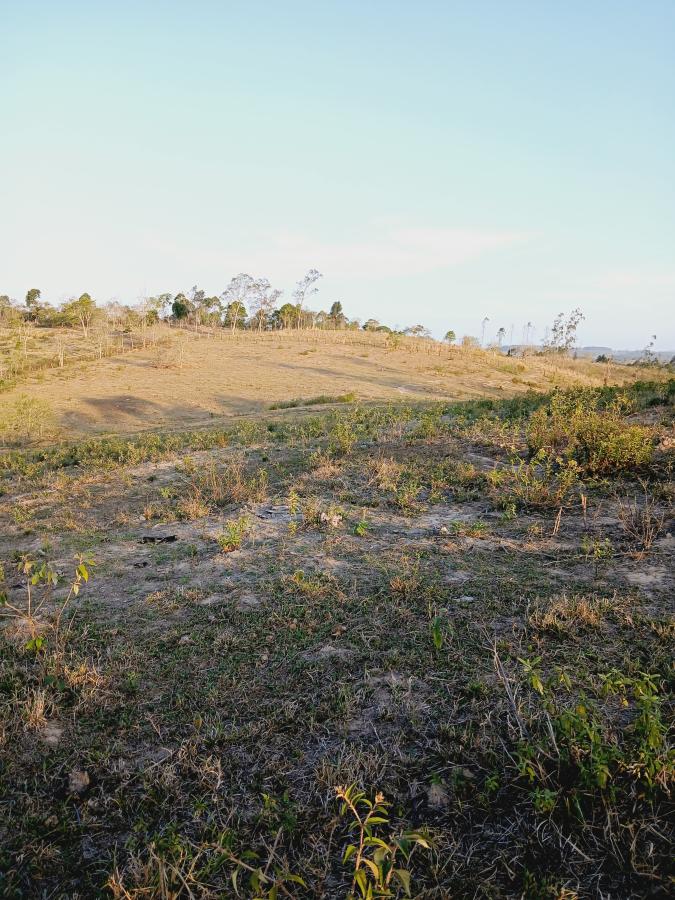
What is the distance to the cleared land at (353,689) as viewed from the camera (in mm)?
1898

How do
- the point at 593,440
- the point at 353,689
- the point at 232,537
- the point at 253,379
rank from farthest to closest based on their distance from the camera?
the point at 253,379 → the point at 593,440 → the point at 232,537 → the point at 353,689

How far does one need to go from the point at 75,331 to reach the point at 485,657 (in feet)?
192

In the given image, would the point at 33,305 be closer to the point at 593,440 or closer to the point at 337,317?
the point at 337,317

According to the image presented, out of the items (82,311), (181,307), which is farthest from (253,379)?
(181,307)

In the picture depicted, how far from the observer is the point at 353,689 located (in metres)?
2.88

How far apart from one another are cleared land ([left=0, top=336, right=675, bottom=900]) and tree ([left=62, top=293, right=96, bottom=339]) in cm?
4808

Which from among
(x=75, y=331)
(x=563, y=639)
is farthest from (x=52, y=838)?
(x=75, y=331)

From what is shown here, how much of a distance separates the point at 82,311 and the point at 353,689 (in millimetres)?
53922

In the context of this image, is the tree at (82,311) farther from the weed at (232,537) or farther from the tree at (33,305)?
the weed at (232,537)

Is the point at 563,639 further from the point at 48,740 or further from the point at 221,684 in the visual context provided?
the point at 48,740

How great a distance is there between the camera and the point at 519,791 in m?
2.12

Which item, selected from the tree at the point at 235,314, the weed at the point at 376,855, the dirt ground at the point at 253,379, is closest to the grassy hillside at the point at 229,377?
the dirt ground at the point at 253,379

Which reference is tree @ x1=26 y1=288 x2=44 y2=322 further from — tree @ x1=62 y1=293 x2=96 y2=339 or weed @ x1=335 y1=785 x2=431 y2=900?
weed @ x1=335 y1=785 x2=431 y2=900

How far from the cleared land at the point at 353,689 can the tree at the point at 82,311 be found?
4808 centimetres
